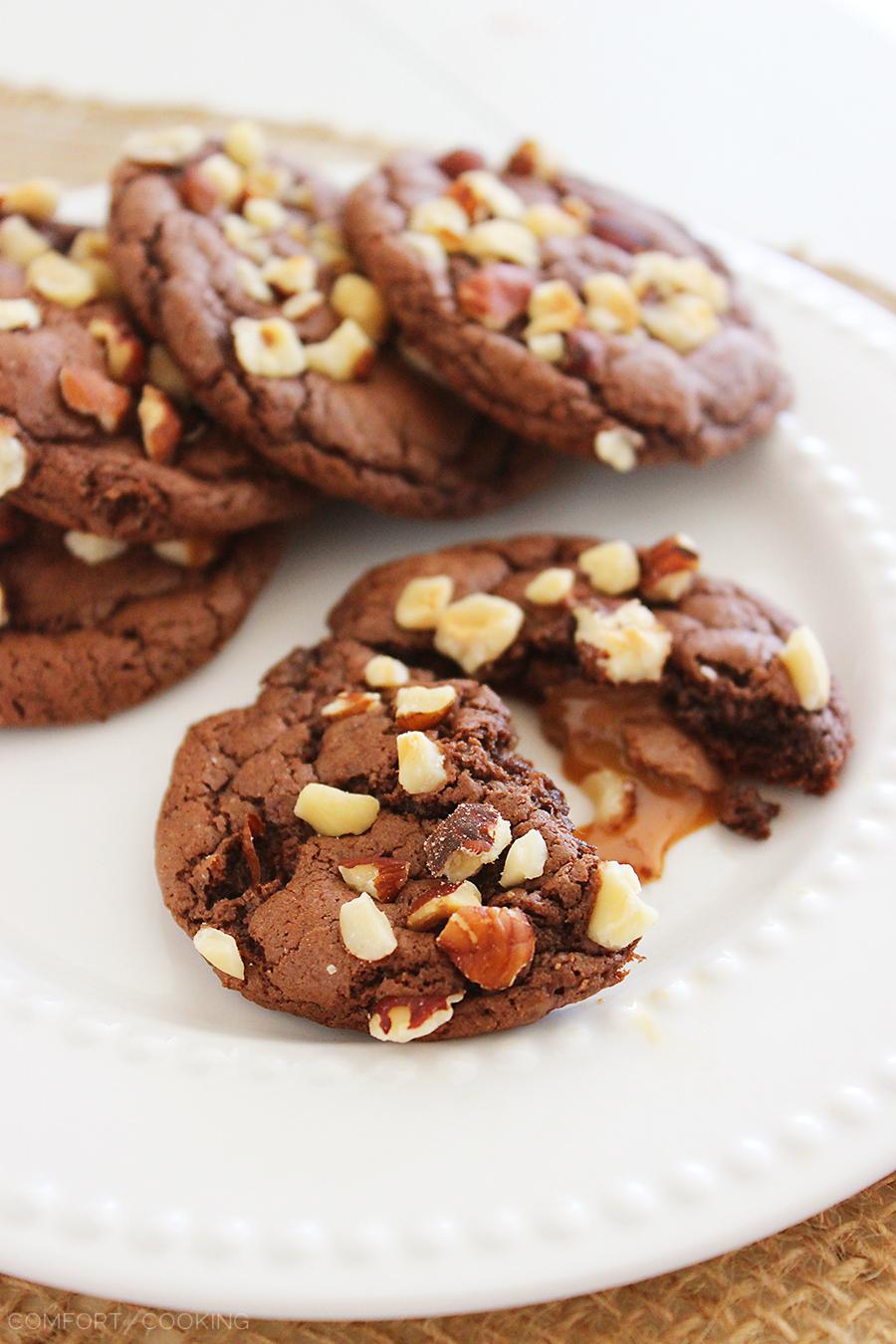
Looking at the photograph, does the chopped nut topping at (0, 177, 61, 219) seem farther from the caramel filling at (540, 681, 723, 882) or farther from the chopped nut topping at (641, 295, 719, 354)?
the caramel filling at (540, 681, 723, 882)

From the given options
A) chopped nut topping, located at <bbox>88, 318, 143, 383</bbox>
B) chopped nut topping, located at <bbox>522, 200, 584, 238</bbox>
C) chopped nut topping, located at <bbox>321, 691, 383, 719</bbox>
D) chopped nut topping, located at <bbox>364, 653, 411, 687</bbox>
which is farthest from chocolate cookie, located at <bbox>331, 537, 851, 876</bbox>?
chopped nut topping, located at <bbox>522, 200, 584, 238</bbox>

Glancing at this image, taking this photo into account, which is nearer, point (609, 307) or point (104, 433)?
point (104, 433)

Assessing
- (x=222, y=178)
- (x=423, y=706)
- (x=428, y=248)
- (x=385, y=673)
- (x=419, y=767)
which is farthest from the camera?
(x=222, y=178)

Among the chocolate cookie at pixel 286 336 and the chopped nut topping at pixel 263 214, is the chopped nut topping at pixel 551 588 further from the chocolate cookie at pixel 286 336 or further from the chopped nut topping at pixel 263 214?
the chopped nut topping at pixel 263 214

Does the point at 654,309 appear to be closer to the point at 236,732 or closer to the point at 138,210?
the point at 138,210

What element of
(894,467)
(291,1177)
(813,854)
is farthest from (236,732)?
(894,467)

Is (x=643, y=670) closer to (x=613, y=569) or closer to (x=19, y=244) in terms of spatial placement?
(x=613, y=569)

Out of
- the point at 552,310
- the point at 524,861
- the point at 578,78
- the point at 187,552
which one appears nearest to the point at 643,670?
the point at 524,861
